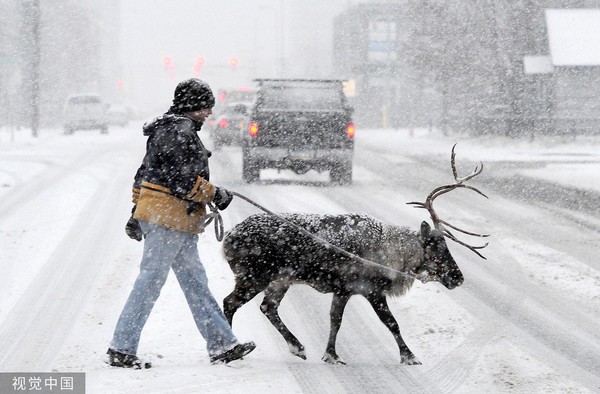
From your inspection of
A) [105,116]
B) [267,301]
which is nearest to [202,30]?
[105,116]

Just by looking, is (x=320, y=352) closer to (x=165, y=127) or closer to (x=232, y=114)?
(x=165, y=127)

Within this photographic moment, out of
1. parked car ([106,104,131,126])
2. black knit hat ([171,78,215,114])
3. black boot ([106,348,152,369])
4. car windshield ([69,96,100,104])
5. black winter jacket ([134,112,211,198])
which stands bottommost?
parked car ([106,104,131,126])

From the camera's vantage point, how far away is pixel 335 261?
6.48 metres

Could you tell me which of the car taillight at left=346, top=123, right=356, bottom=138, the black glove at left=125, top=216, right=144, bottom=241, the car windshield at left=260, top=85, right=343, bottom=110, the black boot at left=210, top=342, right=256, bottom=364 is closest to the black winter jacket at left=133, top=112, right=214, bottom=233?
the black glove at left=125, top=216, right=144, bottom=241

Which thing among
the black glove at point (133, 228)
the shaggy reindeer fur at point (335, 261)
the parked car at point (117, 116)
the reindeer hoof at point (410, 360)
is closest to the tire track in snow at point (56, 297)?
the black glove at point (133, 228)

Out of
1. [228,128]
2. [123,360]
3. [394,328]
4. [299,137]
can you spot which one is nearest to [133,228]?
[123,360]

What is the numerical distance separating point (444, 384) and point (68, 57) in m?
60.4

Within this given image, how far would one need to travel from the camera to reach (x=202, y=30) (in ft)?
607

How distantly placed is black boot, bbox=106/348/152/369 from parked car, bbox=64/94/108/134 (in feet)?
123

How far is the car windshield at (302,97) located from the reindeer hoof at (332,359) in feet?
39.4

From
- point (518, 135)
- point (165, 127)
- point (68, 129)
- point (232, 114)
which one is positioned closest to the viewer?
point (165, 127)

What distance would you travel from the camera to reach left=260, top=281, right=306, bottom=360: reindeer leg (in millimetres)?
6652

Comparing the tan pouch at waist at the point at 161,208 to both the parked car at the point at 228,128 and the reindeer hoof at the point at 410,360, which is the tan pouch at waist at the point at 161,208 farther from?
the parked car at the point at 228,128

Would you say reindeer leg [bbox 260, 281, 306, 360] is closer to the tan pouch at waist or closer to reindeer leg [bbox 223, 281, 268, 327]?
reindeer leg [bbox 223, 281, 268, 327]
